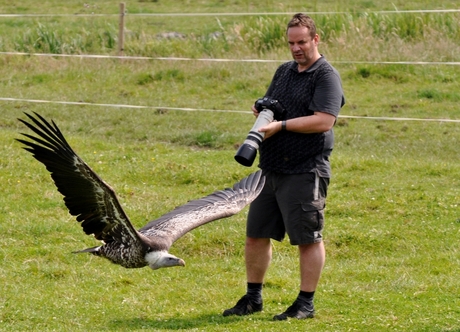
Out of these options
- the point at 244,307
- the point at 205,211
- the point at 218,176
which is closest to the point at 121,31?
the point at 218,176

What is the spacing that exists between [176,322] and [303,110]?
5.71ft

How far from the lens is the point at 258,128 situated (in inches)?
242

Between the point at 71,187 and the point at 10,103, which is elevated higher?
the point at 71,187

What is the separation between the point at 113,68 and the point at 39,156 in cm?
970

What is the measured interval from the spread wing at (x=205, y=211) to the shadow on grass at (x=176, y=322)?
65 cm

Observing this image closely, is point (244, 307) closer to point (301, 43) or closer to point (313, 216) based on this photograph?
point (313, 216)

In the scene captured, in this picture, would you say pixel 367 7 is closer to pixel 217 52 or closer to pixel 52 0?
pixel 217 52

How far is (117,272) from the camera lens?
305 inches

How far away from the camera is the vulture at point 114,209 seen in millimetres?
5633

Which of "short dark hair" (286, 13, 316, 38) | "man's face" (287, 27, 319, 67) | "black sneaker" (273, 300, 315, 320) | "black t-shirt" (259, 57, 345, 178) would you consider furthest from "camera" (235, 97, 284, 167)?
"black sneaker" (273, 300, 315, 320)

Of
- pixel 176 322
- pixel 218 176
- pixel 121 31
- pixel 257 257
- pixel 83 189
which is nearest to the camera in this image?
pixel 83 189

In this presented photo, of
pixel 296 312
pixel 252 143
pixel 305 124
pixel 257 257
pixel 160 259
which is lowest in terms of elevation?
pixel 296 312

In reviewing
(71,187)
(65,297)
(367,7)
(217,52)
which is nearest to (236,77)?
(217,52)

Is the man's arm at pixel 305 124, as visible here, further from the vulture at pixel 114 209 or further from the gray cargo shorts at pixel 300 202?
the vulture at pixel 114 209
